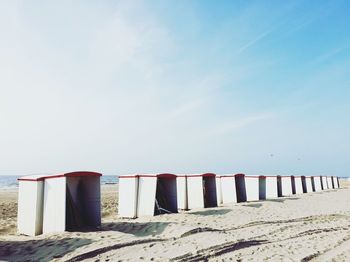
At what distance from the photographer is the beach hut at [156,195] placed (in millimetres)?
15641

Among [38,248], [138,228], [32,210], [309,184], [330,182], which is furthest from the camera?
[330,182]

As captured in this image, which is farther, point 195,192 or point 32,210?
point 195,192

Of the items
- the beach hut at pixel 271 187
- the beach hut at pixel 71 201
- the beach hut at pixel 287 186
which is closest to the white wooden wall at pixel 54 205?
the beach hut at pixel 71 201

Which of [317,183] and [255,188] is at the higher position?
[317,183]

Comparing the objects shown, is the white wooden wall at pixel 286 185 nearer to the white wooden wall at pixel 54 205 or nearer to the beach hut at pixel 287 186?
the beach hut at pixel 287 186

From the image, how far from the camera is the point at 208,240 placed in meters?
10.1

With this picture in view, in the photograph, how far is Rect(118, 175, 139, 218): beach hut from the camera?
52.2 ft

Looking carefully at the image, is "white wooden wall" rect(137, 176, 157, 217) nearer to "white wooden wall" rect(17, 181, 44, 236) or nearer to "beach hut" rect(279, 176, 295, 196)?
"white wooden wall" rect(17, 181, 44, 236)

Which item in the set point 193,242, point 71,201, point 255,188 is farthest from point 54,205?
point 255,188

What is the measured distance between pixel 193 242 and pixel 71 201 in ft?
15.2

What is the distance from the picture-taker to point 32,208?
1212cm

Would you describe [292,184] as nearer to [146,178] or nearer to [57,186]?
[146,178]

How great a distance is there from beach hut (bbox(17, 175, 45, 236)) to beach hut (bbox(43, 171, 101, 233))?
0.20 m

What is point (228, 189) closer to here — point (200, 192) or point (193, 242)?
point (200, 192)
